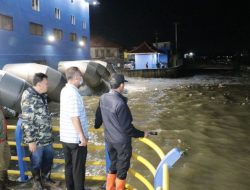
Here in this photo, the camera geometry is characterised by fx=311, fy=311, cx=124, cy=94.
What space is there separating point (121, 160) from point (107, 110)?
684 millimetres

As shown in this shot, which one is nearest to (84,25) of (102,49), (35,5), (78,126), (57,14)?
(57,14)

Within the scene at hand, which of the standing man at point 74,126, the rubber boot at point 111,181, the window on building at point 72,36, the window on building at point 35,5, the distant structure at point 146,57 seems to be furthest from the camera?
the distant structure at point 146,57

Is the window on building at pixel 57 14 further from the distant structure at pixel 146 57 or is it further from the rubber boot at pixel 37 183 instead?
the rubber boot at pixel 37 183

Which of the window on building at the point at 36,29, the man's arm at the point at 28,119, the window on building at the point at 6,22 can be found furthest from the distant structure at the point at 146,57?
the man's arm at the point at 28,119

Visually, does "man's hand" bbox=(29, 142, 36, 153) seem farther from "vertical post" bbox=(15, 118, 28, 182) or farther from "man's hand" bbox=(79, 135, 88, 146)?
"man's hand" bbox=(79, 135, 88, 146)

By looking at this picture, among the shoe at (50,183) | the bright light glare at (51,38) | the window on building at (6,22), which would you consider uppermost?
the window on building at (6,22)

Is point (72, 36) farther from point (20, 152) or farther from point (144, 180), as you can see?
point (144, 180)

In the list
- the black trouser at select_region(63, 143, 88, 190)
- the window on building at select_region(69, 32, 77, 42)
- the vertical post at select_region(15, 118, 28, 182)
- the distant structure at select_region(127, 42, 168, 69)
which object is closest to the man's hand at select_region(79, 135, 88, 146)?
the black trouser at select_region(63, 143, 88, 190)

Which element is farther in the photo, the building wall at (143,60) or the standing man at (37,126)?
the building wall at (143,60)

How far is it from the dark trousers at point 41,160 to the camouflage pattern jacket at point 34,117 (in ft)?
0.43

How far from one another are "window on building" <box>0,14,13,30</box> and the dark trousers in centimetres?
1605

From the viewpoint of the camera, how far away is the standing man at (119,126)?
3.98 m

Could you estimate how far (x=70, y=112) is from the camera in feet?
13.2

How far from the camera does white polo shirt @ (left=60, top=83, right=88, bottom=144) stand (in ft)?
13.3
